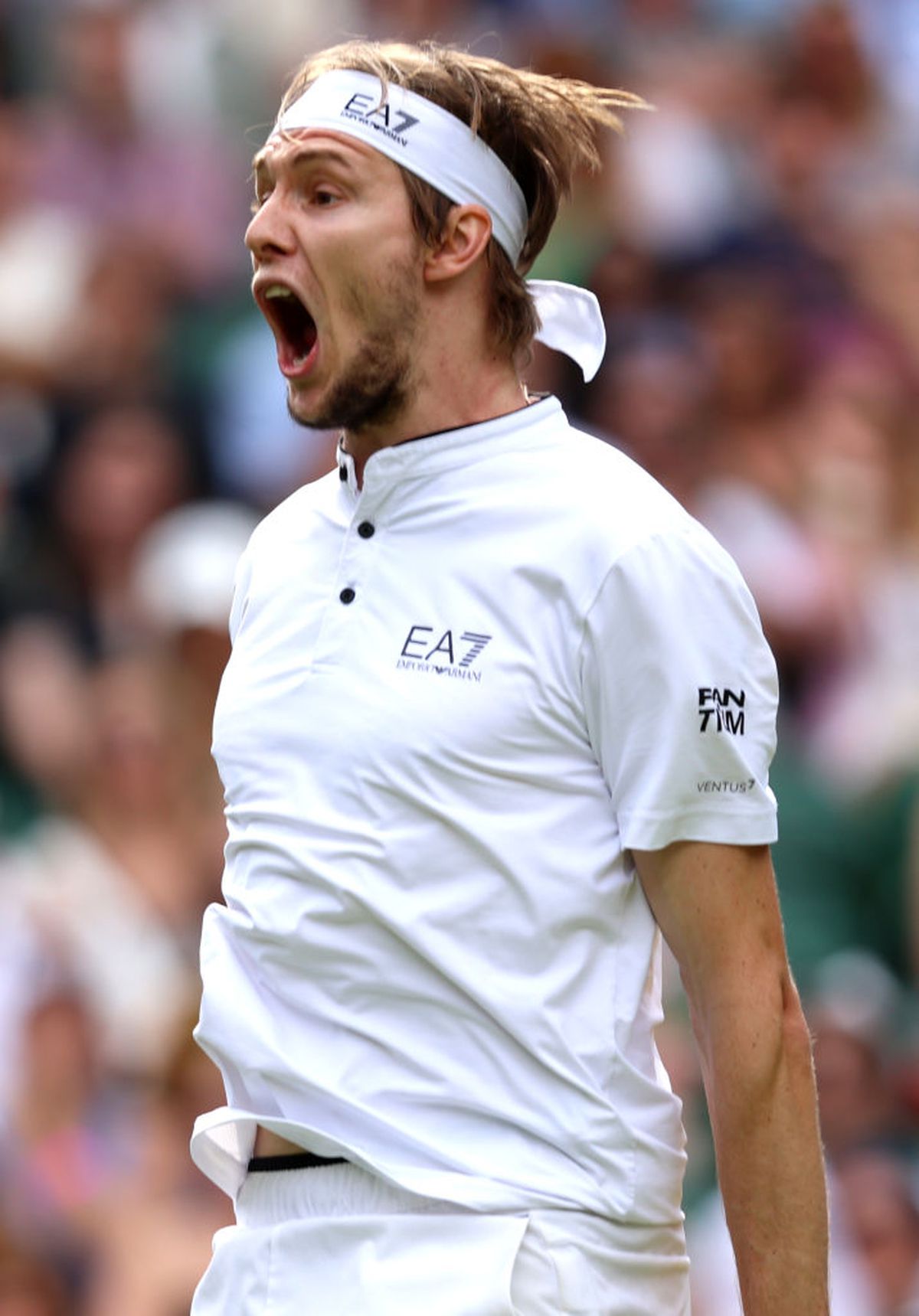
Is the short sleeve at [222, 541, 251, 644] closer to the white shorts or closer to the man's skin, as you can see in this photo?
the man's skin

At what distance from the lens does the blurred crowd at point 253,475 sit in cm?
595

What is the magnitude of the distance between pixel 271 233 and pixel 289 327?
0.49 feet

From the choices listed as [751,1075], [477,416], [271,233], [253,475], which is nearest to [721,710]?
[751,1075]

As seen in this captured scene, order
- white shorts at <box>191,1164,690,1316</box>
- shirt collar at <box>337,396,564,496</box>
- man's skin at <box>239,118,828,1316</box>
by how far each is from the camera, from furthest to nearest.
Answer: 1. shirt collar at <box>337,396,564,496</box>
2. man's skin at <box>239,118,828,1316</box>
3. white shorts at <box>191,1164,690,1316</box>

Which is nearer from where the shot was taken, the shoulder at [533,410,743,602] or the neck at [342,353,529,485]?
the shoulder at [533,410,743,602]

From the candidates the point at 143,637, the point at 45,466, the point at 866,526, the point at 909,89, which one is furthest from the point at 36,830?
the point at 909,89

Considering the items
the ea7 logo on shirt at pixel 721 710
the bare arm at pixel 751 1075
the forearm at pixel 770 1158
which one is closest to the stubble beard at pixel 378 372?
the ea7 logo on shirt at pixel 721 710

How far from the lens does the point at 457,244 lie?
2.88 meters

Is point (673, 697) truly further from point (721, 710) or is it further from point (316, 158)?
point (316, 158)

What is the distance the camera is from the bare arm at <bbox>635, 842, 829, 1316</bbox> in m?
2.61

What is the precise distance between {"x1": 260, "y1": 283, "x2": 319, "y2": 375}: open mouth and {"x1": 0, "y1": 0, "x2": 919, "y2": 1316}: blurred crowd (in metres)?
2.27

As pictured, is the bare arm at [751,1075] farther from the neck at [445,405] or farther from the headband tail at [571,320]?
the headband tail at [571,320]

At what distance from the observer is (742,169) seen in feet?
27.0

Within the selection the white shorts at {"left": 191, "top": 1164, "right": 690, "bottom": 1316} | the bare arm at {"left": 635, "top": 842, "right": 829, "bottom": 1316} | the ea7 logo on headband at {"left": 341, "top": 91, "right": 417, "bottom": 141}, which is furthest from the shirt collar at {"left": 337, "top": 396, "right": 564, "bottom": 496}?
the white shorts at {"left": 191, "top": 1164, "right": 690, "bottom": 1316}
